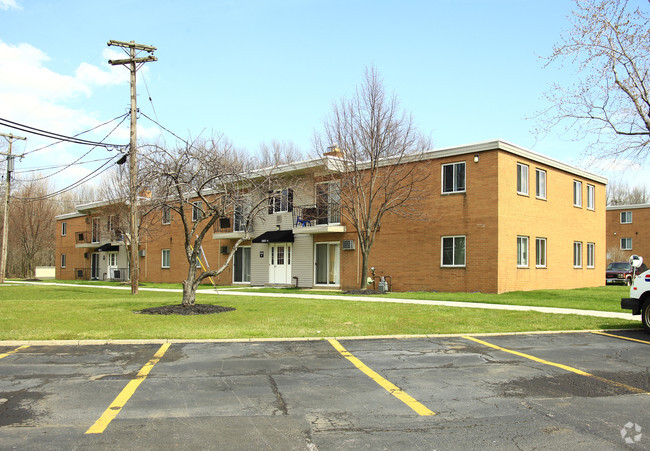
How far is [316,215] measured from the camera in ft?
90.9

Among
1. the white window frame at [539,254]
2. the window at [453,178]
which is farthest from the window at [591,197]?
the window at [453,178]

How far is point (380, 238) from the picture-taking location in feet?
85.8

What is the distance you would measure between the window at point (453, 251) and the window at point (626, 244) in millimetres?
33484

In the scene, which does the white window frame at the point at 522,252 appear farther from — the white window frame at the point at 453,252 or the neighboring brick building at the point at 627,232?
the neighboring brick building at the point at 627,232

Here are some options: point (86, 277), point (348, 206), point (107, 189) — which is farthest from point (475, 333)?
point (86, 277)

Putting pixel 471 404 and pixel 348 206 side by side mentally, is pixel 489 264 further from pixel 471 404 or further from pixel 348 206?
pixel 471 404

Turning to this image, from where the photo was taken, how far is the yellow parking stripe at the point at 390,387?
5879mm

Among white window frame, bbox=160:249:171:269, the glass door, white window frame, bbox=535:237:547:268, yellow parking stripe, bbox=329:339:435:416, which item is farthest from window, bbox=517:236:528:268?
white window frame, bbox=160:249:171:269

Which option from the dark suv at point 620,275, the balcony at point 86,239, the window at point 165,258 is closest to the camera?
the dark suv at point 620,275

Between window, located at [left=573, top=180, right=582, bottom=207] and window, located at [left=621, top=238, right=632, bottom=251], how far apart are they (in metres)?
24.6

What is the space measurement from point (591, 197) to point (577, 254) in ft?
12.4

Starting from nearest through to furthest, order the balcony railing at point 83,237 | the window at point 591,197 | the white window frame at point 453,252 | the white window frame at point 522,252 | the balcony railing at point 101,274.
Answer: the white window frame at point 453,252, the white window frame at point 522,252, the window at point 591,197, the balcony railing at point 101,274, the balcony railing at point 83,237

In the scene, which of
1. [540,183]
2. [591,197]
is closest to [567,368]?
[540,183]

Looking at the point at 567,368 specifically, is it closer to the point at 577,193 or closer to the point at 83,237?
the point at 577,193
